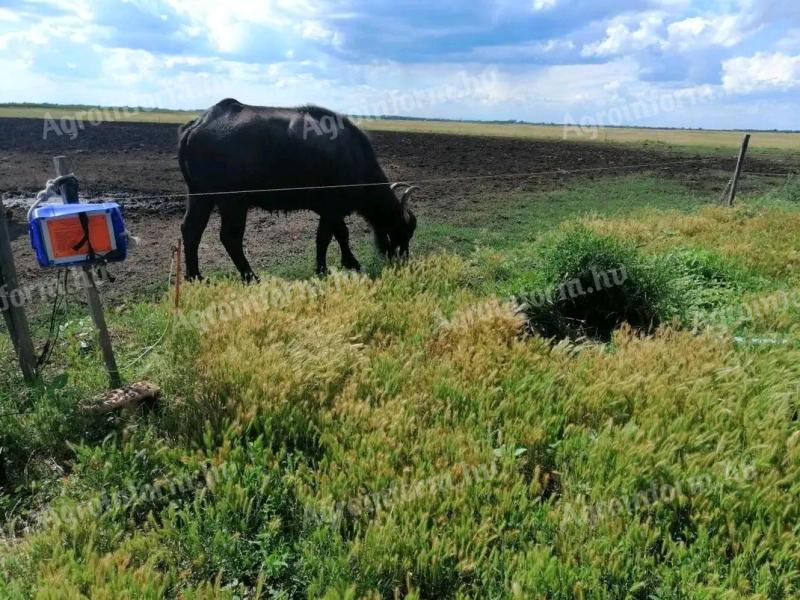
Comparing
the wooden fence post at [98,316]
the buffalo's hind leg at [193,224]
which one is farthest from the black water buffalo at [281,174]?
the wooden fence post at [98,316]

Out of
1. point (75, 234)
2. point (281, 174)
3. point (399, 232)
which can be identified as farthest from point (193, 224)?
point (75, 234)

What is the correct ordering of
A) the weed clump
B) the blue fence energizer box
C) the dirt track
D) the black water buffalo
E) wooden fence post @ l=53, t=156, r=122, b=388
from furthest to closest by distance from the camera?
the dirt track, the black water buffalo, the weed clump, wooden fence post @ l=53, t=156, r=122, b=388, the blue fence energizer box

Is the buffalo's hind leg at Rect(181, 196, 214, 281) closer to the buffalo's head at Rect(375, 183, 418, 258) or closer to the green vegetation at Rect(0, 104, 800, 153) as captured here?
the buffalo's head at Rect(375, 183, 418, 258)

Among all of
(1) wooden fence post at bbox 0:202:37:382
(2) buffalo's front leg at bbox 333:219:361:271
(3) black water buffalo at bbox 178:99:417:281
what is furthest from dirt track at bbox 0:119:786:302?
(1) wooden fence post at bbox 0:202:37:382

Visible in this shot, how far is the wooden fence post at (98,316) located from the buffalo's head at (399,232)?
484 cm

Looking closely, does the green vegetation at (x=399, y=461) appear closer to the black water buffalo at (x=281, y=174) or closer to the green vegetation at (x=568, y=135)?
the black water buffalo at (x=281, y=174)

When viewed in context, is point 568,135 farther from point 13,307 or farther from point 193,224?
point 13,307

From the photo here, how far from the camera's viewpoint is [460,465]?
3.19 m

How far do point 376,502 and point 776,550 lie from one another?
1961 millimetres

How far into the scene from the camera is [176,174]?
19.2 m

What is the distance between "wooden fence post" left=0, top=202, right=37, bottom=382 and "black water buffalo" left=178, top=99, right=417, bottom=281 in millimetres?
3416

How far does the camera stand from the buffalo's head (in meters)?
8.41

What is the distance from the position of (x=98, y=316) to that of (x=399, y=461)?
7.34 ft

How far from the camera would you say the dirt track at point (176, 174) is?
9.97 m
